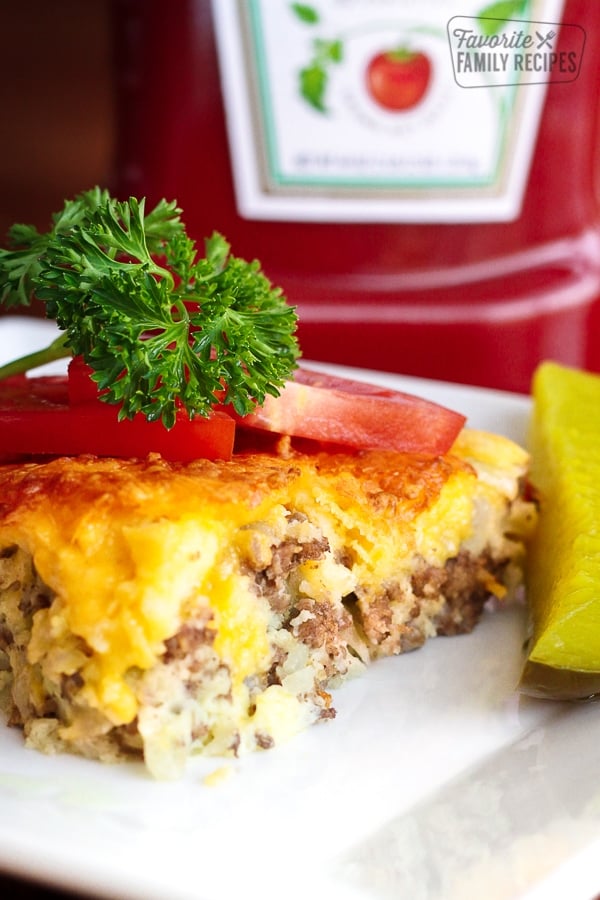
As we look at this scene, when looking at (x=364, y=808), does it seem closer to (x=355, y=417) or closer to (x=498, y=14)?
(x=355, y=417)

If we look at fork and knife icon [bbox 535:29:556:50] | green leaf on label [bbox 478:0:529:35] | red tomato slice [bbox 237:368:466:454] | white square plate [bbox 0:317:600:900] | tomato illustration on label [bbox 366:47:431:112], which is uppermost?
green leaf on label [bbox 478:0:529:35]

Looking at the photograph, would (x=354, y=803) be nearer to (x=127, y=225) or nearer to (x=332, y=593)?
(x=332, y=593)

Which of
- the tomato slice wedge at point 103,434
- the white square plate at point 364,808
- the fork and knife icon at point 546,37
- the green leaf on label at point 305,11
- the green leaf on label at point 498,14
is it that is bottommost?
the white square plate at point 364,808

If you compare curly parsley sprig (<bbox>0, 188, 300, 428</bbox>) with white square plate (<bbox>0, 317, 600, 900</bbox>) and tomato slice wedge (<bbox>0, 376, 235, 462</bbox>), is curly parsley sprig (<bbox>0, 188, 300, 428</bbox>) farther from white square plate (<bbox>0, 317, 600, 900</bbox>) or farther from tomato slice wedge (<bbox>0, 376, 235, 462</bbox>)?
white square plate (<bbox>0, 317, 600, 900</bbox>)

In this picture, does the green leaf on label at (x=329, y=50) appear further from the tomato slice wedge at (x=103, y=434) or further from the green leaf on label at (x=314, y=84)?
the tomato slice wedge at (x=103, y=434)

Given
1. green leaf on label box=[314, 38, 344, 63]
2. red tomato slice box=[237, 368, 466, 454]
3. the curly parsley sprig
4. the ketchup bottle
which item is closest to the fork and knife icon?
the ketchup bottle

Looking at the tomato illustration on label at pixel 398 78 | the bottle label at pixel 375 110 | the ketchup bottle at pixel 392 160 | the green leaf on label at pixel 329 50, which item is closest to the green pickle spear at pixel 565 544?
the ketchup bottle at pixel 392 160

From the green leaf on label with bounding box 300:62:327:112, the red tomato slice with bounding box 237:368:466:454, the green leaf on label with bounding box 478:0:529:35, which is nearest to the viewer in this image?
the red tomato slice with bounding box 237:368:466:454
